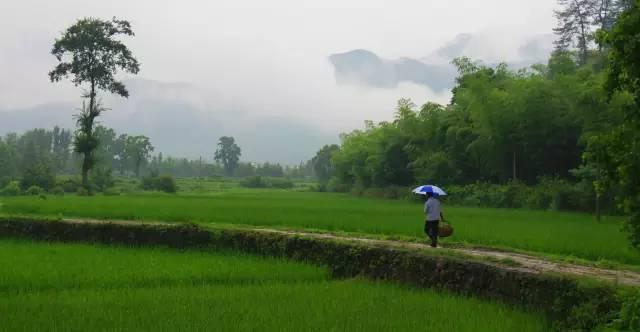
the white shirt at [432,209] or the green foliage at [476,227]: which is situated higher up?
the white shirt at [432,209]

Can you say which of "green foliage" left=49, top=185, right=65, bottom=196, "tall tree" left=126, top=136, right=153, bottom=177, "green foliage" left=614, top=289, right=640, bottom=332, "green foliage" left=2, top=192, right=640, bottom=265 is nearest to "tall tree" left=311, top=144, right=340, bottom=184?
"tall tree" left=126, top=136, right=153, bottom=177

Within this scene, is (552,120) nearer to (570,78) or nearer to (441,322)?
(570,78)

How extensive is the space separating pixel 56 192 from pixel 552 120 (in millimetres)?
27650

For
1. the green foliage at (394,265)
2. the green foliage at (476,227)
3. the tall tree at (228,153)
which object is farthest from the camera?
the tall tree at (228,153)

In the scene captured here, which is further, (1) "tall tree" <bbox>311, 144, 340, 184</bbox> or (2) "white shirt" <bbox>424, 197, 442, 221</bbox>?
(1) "tall tree" <bbox>311, 144, 340, 184</bbox>

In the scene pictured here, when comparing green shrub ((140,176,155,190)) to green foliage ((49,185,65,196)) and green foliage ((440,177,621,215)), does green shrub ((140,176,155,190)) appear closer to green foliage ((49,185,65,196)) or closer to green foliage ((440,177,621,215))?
green foliage ((49,185,65,196))

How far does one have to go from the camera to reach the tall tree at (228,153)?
336 ft

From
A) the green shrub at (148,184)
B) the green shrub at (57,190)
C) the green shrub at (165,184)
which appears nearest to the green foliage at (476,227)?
the green shrub at (57,190)

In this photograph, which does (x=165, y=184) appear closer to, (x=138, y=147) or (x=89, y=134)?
(x=89, y=134)

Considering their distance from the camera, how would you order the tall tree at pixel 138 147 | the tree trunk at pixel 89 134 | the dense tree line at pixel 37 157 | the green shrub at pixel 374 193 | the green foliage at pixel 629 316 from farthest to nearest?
the tall tree at pixel 138 147, the dense tree line at pixel 37 157, the green shrub at pixel 374 193, the tree trunk at pixel 89 134, the green foliage at pixel 629 316

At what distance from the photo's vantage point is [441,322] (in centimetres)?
605

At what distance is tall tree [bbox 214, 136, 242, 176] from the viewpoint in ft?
336

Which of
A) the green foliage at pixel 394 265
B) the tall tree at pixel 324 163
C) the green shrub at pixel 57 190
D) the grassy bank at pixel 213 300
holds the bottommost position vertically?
the grassy bank at pixel 213 300

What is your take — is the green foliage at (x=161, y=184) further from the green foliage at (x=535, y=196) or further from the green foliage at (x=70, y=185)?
the green foliage at (x=535, y=196)
